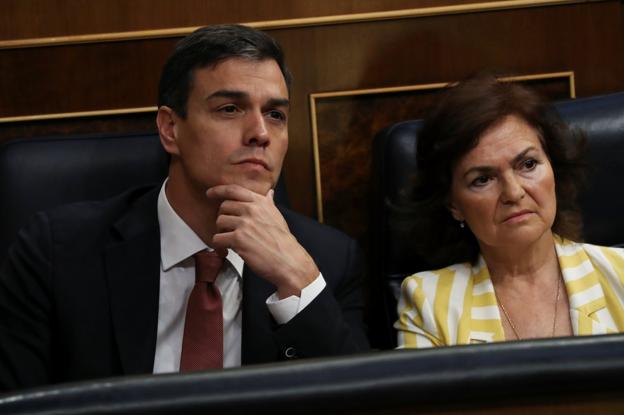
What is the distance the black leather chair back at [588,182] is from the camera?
1415 millimetres

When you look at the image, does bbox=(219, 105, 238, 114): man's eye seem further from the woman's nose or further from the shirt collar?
the woman's nose

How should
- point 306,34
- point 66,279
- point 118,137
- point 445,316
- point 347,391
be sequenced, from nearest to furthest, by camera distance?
point 347,391, point 66,279, point 445,316, point 118,137, point 306,34

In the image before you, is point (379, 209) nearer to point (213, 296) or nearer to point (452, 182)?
point (452, 182)

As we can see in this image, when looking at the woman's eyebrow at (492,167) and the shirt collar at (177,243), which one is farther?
the woman's eyebrow at (492,167)

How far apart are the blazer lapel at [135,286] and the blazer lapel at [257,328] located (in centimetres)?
11

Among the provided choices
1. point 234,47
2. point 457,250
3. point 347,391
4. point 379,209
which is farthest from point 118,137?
point 347,391

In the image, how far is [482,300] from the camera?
1.31 meters

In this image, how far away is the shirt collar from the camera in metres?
1.20

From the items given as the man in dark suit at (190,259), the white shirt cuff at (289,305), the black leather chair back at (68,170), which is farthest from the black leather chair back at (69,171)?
the white shirt cuff at (289,305)

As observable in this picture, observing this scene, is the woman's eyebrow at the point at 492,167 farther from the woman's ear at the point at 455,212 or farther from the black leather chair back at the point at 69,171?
the black leather chair back at the point at 69,171

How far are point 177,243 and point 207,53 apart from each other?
25 centimetres

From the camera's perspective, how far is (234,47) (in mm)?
1221

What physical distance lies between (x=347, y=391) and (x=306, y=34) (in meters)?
1.26

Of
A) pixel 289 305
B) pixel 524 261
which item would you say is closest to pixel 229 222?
pixel 289 305
